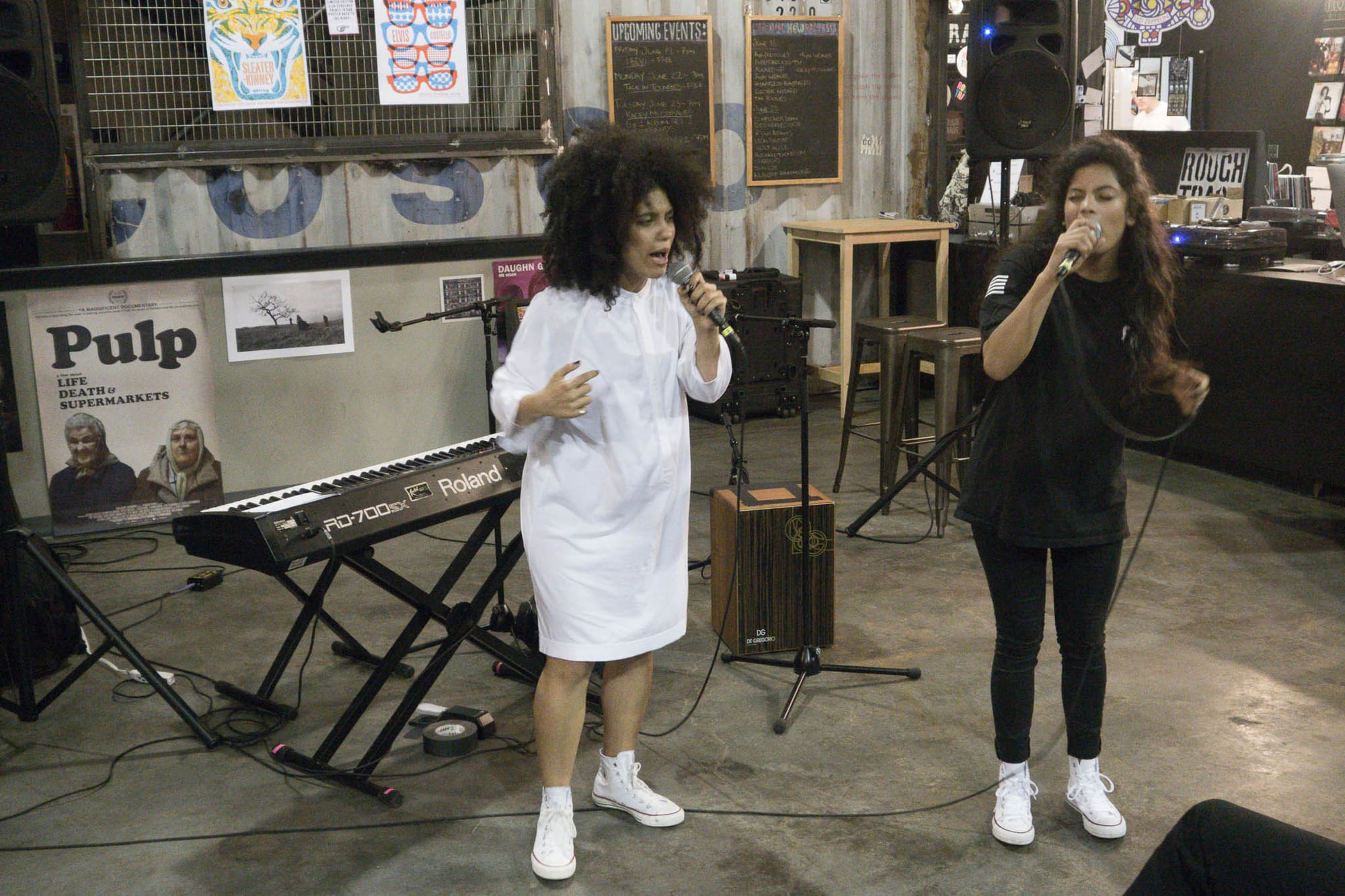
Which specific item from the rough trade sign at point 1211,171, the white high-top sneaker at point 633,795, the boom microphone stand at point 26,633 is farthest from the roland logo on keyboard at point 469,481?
the rough trade sign at point 1211,171

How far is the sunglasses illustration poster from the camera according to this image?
5648mm

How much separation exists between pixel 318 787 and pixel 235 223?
11.1 ft

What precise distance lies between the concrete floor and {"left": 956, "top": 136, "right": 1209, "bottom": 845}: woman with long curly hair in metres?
0.53

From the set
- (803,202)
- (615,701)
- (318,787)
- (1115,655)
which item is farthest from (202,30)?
(1115,655)

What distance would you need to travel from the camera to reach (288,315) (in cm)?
548

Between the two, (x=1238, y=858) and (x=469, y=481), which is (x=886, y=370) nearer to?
(x=469, y=481)

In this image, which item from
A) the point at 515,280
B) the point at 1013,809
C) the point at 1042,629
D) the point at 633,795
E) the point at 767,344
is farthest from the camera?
the point at 767,344

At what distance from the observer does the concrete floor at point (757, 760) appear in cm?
262

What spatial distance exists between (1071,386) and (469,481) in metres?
1.40

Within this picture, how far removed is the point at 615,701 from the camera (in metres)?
2.68

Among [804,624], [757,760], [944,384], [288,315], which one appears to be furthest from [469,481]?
[288,315]

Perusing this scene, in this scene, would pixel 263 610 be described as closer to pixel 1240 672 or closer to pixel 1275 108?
pixel 1240 672

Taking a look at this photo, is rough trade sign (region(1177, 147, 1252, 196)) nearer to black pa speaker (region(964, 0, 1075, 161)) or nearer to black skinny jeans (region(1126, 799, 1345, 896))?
black pa speaker (region(964, 0, 1075, 161))

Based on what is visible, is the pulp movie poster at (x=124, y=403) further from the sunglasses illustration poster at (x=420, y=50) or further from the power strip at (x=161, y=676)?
the power strip at (x=161, y=676)
